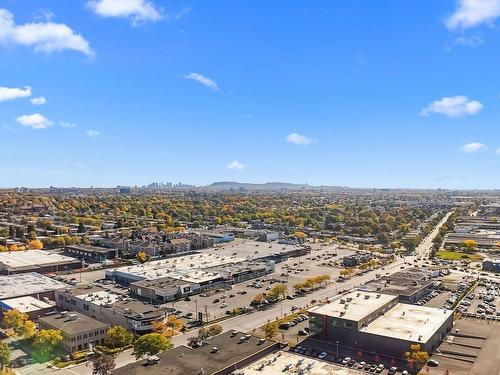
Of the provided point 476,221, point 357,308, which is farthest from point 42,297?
point 476,221

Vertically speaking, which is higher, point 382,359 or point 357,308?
point 357,308

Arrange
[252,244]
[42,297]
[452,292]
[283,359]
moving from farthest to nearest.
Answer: [252,244], [452,292], [42,297], [283,359]

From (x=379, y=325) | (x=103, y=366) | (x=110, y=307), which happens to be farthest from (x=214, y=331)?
(x=379, y=325)

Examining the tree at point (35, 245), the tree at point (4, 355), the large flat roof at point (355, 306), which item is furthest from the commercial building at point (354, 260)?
the tree at point (35, 245)

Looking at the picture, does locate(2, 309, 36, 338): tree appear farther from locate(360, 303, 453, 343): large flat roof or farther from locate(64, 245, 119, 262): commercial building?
locate(64, 245, 119, 262): commercial building

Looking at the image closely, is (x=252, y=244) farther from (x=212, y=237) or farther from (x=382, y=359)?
(x=382, y=359)

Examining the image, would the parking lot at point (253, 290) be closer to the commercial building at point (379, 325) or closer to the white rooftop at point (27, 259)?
the commercial building at point (379, 325)
